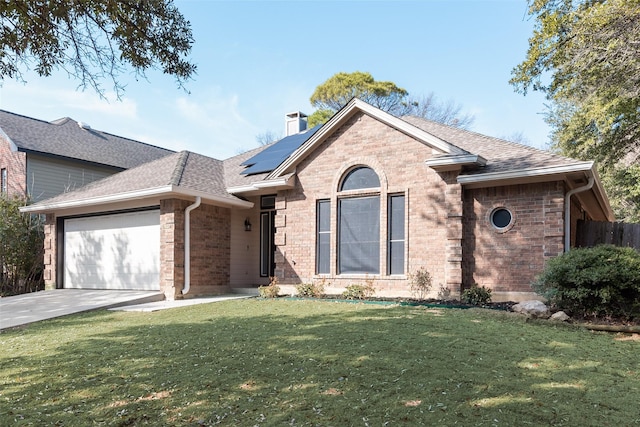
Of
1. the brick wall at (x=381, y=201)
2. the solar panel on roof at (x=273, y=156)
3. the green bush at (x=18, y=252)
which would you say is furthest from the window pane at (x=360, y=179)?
the green bush at (x=18, y=252)

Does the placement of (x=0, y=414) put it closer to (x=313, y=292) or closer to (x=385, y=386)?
(x=385, y=386)

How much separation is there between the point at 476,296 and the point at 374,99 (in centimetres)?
2013

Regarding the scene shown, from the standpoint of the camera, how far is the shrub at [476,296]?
951 centimetres

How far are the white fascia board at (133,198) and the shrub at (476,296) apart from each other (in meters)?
6.75

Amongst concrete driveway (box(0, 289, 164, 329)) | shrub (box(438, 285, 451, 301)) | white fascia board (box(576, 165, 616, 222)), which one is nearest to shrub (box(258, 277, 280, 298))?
concrete driveway (box(0, 289, 164, 329))

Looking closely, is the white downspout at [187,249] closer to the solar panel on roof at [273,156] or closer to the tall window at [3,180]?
the solar panel on roof at [273,156]

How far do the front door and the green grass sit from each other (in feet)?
20.7

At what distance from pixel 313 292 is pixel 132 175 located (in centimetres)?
786

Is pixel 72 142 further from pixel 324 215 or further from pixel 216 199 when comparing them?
pixel 324 215

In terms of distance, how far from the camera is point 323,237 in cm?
1191

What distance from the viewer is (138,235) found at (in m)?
13.0

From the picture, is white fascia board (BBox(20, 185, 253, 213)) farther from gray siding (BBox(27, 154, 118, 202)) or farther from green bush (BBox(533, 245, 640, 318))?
green bush (BBox(533, 245, 640, 318))

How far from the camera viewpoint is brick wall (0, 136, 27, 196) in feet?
56.7

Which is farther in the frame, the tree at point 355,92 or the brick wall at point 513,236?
the tree at point 355,92
